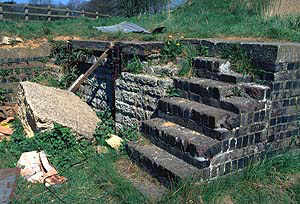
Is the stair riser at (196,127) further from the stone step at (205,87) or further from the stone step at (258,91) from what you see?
the stone step at (258,91)

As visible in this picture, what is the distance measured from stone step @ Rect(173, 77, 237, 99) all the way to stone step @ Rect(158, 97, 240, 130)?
163 mm

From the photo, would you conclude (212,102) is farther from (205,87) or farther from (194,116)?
(194,116)

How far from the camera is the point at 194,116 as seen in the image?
3943 millimetres

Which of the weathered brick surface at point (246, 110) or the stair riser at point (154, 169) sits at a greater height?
the weathered brick surface at point (246, 110)

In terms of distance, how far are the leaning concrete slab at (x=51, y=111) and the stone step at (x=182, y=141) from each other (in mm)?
1295

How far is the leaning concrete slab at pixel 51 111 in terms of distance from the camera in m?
4.91

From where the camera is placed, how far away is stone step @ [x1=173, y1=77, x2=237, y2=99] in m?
4.00

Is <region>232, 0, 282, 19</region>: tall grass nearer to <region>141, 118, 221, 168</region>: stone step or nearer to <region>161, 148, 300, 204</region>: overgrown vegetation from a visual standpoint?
<region>161, 148, 300, 204</region>: overgrown vegetation

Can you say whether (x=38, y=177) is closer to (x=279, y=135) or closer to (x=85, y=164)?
(x=85, y=164)

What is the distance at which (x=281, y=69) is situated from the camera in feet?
13.0

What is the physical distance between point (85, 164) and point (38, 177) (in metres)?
0.65

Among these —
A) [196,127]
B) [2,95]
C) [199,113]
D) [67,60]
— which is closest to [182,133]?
[196,127]

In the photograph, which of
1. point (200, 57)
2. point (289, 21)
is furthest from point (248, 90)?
point (289, 21)

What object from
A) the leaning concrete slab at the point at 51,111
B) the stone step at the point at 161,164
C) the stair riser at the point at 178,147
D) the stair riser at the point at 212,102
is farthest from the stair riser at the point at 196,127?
the leaning concrete slab at the point at 51,111
